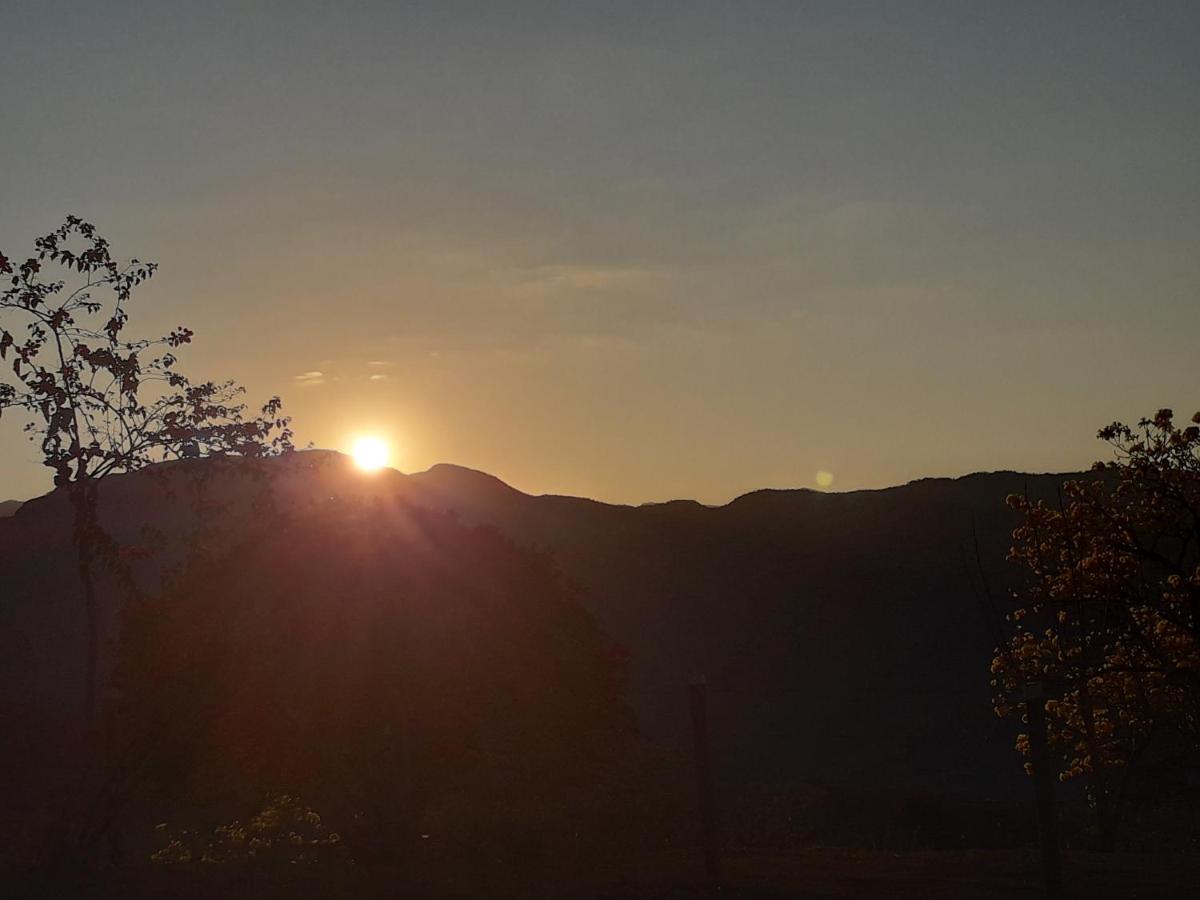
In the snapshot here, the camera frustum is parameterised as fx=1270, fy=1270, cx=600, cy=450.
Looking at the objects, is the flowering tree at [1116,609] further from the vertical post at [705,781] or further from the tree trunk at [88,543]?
the tree trunk at [88,543]

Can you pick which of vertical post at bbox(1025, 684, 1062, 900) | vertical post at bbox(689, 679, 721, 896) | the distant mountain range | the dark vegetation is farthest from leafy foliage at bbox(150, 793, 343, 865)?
the distant mountain range

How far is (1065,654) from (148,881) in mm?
16883

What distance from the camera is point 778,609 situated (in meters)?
80.5

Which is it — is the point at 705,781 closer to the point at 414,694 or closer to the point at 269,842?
the point at 414,694

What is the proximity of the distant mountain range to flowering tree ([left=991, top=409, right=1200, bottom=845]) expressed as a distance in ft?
67.7

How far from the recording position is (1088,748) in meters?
24.0

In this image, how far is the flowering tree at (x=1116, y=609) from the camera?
61.1 ft

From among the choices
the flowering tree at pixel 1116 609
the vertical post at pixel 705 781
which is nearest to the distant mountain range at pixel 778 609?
the flowering tree at pixel 1116 609

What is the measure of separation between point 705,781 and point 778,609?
67.4m

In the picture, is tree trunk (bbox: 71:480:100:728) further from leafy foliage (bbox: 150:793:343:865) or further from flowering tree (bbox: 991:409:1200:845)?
flowering tree (bbox: 991:409:1200:845)

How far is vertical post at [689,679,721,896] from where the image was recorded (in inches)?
558

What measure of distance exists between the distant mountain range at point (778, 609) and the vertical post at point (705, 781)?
30.2 m

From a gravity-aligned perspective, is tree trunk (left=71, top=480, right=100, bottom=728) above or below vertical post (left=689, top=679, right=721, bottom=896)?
above

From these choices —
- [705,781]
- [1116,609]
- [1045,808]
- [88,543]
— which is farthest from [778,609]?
[1045,808]
